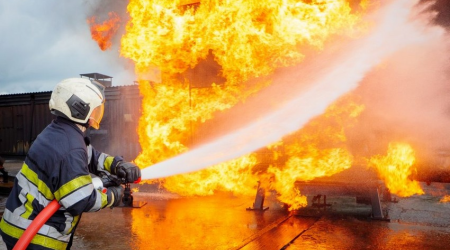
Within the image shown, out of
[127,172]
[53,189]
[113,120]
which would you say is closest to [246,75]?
[127,172]

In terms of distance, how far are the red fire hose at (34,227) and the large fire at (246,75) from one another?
4.52m

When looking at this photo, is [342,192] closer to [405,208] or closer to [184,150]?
[405,208]

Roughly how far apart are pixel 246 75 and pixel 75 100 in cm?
482

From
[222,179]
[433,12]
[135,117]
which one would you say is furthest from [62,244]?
[135,117]

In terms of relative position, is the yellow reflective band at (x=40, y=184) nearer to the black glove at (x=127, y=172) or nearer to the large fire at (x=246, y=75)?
the black glove at (x=127, y=172)

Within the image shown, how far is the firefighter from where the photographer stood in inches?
94.3

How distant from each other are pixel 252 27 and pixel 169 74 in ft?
7.49

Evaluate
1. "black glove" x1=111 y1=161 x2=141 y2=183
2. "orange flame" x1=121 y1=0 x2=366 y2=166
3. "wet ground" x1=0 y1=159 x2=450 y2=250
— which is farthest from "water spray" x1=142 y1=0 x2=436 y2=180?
"black glove" x1=111 y1=161 x2=141 y2=183

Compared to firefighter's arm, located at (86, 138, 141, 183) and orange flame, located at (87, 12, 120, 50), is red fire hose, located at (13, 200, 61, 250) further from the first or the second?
orange flame, located at (87, 12, 120, 50)

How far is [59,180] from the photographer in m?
2.39

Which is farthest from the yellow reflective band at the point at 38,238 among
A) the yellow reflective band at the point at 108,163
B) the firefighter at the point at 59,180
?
the yellow reflective band at the point at 108,163

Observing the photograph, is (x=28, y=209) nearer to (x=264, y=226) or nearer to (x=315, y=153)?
(x=264, y=226)

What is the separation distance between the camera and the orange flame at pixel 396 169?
6000 millimetres

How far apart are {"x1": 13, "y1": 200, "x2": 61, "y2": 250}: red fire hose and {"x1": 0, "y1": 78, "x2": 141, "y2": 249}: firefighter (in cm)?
9
